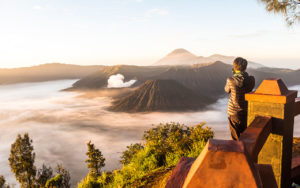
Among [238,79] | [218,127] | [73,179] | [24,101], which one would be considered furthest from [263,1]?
[24,101]

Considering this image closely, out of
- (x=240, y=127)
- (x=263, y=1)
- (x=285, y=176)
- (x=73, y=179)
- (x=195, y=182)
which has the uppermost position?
(x=263, y=1)

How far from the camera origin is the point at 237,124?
10.2 feet

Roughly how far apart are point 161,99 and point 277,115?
105703mm

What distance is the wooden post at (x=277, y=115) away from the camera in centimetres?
202

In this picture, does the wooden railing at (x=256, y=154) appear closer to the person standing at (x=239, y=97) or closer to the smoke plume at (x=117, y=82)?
the person standing at (x=239, y=97)

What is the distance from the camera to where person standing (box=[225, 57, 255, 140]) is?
3.08 m

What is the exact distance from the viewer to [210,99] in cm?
11656

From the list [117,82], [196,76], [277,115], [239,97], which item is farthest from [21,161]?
[196,76]

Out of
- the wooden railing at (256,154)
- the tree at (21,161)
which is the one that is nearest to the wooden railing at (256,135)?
the wooden railing at (256,154)

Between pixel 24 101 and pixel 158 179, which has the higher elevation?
pixel 158 179

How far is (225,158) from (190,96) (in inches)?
4481

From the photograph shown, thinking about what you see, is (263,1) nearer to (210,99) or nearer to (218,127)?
(218,127)

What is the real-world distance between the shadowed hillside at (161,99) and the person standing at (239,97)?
101834 millimetres

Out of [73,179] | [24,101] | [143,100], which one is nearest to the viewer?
[73,179]
